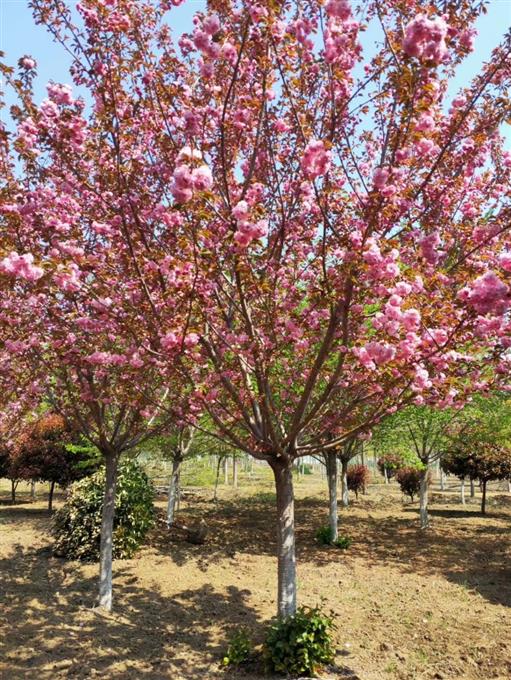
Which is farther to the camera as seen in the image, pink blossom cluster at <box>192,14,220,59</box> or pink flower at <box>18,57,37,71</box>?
A: pink flower at <box>18,57,37,71</box>

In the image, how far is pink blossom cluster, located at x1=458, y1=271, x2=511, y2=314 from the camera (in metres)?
3.30

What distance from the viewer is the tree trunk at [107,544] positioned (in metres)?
7.38

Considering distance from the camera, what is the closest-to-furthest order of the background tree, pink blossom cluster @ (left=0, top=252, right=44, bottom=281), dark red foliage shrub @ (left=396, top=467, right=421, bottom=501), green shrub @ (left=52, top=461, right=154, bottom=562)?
pink blossom cluster @ (left=0, top=252, right=44, bottom=281) < green shrub @ (left=52, top=461, right=154, bottom=562) < the background tree < dark red foliage shrub @ (left=396, top=467, right=421, bottom=501)

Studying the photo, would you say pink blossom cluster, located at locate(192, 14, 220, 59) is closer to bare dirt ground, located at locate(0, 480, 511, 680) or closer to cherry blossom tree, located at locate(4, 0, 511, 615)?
cherry blossom tree, located at locate(4, 0, 511, 615)

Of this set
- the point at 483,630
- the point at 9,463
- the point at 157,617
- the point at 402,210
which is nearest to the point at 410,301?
the point at 402,210

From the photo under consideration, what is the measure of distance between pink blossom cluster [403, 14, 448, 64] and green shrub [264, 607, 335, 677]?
5535 mm

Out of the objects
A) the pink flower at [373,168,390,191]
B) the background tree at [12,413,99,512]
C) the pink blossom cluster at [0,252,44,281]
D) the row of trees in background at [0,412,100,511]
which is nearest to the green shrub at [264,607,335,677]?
the pink blossom cluster at [0,252,44,281]

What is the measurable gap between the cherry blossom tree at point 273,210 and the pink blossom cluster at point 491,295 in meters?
0.02

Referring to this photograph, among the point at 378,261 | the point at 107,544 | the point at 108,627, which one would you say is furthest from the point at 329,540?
the point at 378,261

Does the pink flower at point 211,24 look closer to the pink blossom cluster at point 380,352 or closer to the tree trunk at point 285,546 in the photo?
the pink blossom cluster at point 380,352

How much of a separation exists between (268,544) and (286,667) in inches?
283

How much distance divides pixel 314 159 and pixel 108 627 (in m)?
6.58

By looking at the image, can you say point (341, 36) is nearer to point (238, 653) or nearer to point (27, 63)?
point (27, 63)

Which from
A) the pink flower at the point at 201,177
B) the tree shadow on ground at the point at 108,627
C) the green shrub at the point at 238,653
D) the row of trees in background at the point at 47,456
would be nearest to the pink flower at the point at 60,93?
the pink flower at the point at 201,177
